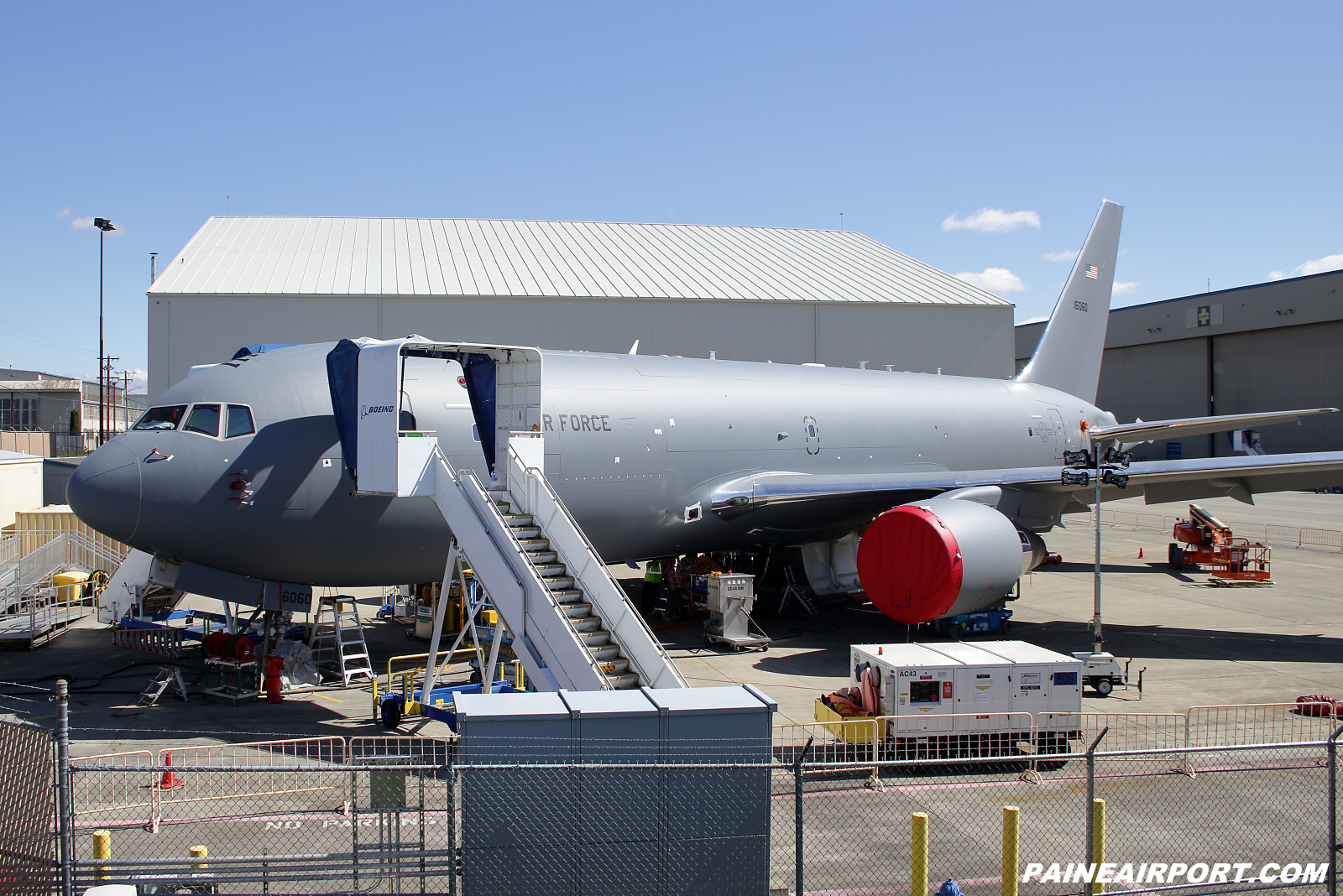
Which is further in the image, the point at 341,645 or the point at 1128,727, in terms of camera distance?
the point at 341,645

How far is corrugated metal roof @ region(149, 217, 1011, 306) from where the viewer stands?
3456 centimetres

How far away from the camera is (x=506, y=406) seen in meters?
14.6

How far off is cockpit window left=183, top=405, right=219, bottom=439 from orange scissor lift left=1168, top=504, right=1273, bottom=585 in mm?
25218

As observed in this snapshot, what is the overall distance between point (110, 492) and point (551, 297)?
72.8 ft

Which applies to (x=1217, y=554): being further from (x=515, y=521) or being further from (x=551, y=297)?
(x=515, y=521)

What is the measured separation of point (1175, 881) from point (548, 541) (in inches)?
306

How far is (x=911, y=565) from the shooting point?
56.4 ft

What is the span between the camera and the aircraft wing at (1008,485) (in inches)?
747

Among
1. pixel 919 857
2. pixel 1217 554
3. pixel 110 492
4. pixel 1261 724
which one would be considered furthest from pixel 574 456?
Result: pixel 1217 554

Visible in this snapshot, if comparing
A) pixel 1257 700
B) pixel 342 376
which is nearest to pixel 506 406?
pixel 342 376

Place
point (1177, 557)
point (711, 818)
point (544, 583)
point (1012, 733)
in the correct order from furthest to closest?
1. point (1177, 557)
2. point (1012, 733)
3. point (544, 583)
4. point (711, 818)

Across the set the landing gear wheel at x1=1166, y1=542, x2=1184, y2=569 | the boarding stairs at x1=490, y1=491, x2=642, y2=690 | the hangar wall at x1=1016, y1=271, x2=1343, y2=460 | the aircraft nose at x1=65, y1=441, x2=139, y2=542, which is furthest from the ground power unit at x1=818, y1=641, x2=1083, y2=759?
the hangar wall at x1=1016, y1=271, x2=1343, y2=460

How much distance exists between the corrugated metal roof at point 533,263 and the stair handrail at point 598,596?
21582 millimetres

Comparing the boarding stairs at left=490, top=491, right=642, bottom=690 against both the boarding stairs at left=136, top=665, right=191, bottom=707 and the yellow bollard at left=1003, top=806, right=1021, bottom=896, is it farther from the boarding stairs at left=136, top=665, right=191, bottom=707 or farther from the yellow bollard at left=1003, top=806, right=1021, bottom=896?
the boarding stairs at left=136, top=665, right=191, bottom=707
